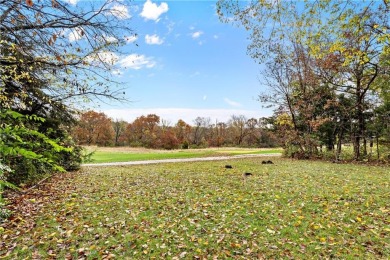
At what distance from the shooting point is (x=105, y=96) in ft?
23.6

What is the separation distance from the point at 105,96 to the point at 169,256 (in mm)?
4824

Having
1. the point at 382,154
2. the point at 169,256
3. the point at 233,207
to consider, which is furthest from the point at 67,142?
the point at 382,154

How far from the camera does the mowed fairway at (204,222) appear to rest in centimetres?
413

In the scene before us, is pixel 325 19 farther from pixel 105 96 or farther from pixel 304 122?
pixel 304 122

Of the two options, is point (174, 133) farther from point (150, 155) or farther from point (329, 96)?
point (329, 96)

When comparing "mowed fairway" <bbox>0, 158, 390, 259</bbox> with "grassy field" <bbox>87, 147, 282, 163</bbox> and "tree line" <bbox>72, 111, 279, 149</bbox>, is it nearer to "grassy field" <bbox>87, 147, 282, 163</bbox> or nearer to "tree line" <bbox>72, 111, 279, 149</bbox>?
"grassy field" <bbox>87, 147, 282, 163</bbox>

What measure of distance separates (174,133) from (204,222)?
39.6 metres

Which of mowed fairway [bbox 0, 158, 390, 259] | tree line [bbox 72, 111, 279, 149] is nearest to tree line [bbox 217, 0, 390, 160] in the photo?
mowed fairway [bbox 0, 158, 390, 259]

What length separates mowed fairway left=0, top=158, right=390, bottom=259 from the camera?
413cm

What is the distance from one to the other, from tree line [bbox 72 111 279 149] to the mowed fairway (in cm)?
3162

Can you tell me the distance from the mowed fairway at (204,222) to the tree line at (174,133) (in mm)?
31619

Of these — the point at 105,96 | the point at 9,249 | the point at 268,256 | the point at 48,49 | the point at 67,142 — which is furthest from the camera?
the point at 67,142

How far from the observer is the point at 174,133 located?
4462 cm

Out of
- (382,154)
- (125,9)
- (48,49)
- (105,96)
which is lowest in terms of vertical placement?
(382,154)
